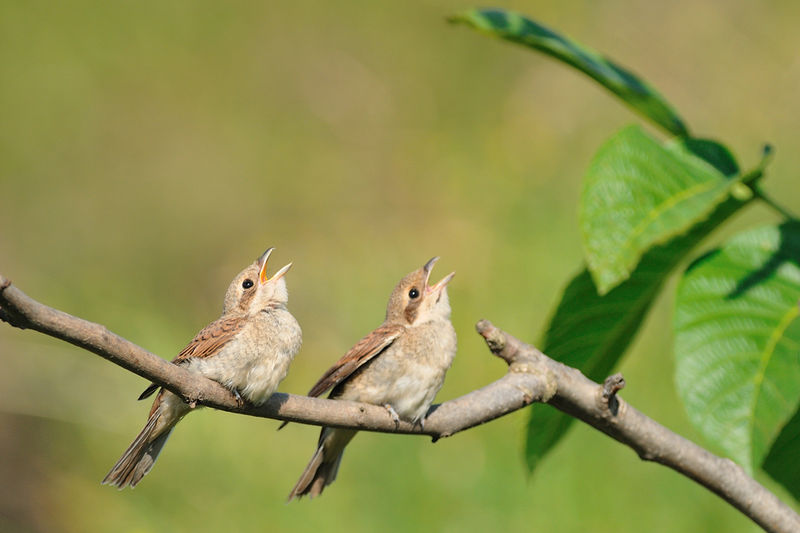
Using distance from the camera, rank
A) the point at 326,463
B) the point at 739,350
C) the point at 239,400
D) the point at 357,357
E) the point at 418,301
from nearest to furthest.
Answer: the point at 239,400 → the point at 739,350 → the point at 357,357 → the point at 326,463 → the point at 418,301

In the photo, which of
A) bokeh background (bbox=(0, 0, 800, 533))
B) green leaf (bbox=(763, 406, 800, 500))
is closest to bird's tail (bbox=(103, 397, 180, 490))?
green leaf (bbox=(763, 406, 800, 500))

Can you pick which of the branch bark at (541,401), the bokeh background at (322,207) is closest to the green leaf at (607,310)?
the branch bark at (541,401)

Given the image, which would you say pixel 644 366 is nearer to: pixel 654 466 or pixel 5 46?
pixel 654 466

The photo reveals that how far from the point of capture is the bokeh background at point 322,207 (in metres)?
6.62

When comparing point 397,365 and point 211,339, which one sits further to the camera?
point 397,365

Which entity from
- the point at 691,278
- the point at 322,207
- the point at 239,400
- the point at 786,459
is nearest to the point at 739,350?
the point at 691,278

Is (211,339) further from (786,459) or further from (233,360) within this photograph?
(786,459)

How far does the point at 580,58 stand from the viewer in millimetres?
2877

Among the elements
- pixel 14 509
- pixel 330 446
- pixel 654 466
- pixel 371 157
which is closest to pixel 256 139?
pixel 371 157

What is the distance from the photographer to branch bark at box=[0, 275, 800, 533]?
7.61ft

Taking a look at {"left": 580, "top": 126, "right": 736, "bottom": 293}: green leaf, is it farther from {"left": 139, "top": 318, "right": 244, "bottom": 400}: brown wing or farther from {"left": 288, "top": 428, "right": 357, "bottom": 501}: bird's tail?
{"left": 288, "top": 428, "right": 357, "bottom": 501}: bird's tail

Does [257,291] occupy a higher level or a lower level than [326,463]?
higher

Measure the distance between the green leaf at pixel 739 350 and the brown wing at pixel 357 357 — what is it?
1275 millimetres

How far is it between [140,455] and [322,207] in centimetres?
708
